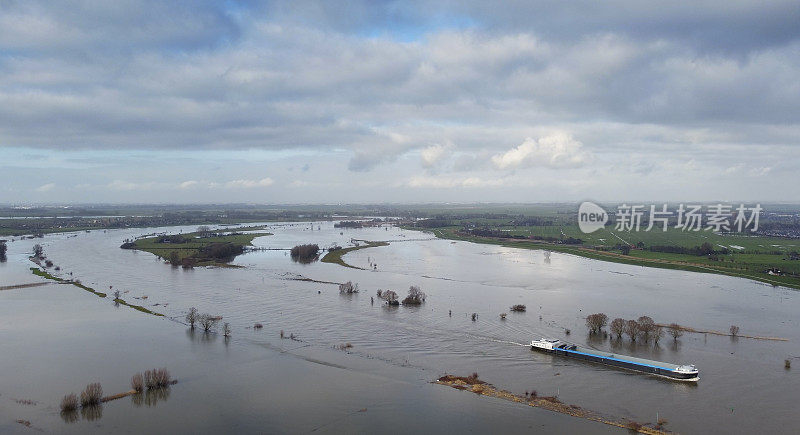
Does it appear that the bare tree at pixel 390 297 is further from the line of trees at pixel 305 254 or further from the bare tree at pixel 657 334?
the line of trees at pixel 305 254

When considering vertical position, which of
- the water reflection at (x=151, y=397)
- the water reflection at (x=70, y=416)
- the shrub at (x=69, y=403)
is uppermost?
the shrub at (x=69, y=403)

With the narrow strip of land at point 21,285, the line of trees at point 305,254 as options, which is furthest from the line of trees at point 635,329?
the narrow strip of land at point 21,285

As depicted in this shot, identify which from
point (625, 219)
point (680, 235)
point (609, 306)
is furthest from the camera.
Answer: point (625, 219)

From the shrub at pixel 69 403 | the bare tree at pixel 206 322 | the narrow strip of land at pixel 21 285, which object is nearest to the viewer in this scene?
the shrub at pixel 69 403

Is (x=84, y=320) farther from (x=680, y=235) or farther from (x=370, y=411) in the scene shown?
(x=680, y=235)

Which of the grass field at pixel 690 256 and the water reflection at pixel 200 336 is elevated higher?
the grass field at pixel 690 256

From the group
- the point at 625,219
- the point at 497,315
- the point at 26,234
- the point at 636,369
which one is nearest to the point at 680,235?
the point at 625,219

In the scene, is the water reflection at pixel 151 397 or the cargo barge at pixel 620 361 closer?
the water reflection at pixel 151 397
